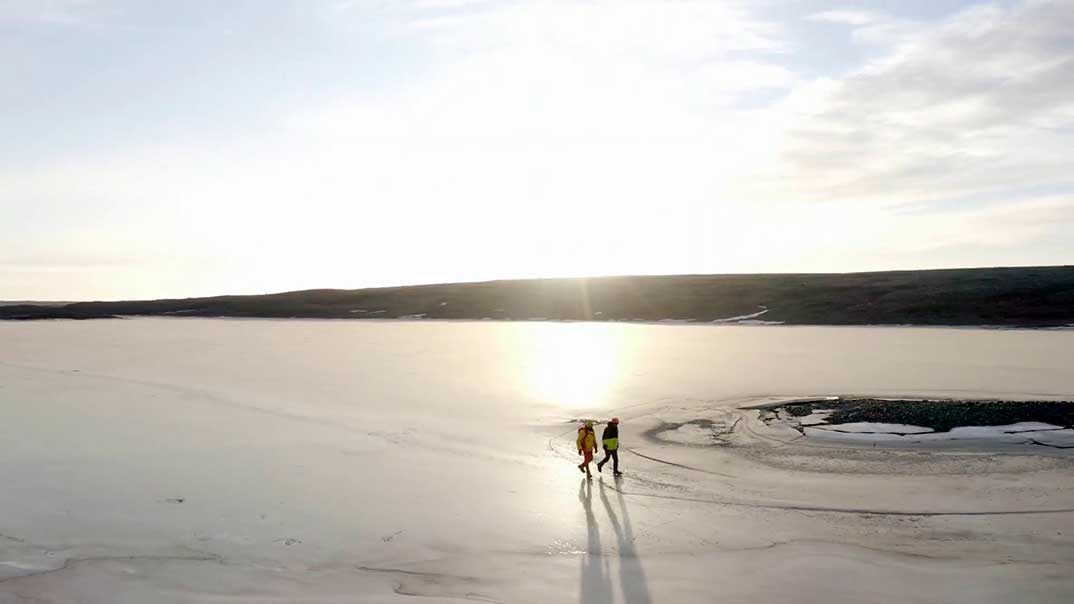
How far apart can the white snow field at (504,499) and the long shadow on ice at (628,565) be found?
0.04 meters

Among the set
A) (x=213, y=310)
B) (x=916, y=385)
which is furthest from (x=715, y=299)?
(x=213, y=310)

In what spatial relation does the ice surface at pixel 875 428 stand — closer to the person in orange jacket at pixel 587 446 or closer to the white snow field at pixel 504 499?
the white snow field at pixel 504 499

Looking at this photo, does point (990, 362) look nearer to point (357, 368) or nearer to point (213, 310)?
point (357, 368)

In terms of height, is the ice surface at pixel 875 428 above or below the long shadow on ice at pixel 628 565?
above

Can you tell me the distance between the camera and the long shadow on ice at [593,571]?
31.8 ft

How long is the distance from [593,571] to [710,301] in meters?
84.2

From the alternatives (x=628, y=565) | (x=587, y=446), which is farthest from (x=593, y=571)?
(x=587, y=446)

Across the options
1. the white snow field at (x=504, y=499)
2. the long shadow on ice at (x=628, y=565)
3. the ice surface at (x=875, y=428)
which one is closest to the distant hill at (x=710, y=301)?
the white snow field at (x=504, y=499)

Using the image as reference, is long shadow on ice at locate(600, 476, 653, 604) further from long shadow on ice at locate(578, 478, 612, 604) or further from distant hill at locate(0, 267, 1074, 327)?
distant hill at locate(0, 267, 1074, 327)

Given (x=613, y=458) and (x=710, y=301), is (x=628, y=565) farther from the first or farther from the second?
(x=710, y=301)

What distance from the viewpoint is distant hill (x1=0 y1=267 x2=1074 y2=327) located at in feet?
244

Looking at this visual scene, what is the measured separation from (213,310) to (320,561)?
12594 cm

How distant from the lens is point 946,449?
A: 59.5ft

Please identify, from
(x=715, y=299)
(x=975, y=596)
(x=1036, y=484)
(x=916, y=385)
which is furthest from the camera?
(x=715, y=299)
